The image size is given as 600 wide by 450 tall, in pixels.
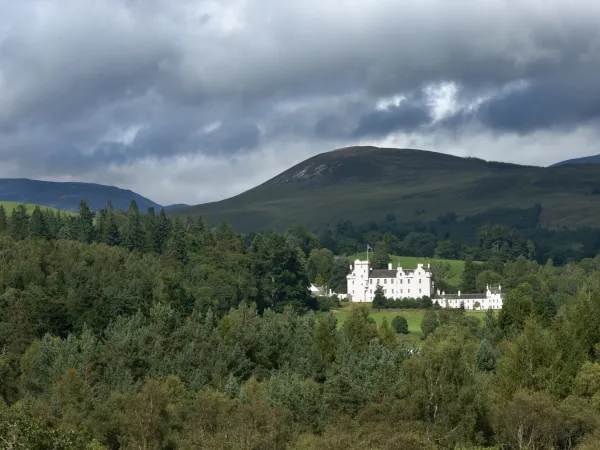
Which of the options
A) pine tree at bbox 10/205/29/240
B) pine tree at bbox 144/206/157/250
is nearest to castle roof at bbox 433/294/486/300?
pine tree at bbox 144/206/157/250

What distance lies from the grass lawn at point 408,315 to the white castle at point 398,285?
11.6 m

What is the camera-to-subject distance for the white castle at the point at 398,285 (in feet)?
571

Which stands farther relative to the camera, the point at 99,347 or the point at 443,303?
the point at 443,303

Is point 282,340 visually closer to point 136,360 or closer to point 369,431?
point 136,360

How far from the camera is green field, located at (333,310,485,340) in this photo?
432 feet

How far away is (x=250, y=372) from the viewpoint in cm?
7638

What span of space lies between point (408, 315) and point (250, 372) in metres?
80.6

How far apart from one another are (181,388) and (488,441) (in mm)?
21081

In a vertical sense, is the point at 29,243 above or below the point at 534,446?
above

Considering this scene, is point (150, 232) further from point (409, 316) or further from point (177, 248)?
point (409, 316)

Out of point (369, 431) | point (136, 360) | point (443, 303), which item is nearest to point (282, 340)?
point (136, 360)

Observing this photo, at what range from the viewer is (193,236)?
517 ft

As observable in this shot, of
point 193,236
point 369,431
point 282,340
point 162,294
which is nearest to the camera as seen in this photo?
point 369,431

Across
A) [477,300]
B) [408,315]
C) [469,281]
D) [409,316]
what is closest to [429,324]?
[409,316]
